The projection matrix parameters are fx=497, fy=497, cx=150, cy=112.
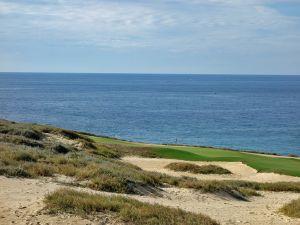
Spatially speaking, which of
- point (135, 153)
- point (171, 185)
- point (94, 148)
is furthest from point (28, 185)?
point (135, 153)

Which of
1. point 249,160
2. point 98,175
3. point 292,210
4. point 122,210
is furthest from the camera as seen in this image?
point 249,160

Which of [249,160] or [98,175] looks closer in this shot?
[98,175]

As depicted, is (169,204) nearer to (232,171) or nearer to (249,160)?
(232,171)

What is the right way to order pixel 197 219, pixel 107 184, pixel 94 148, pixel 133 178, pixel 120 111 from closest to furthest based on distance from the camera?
pixel 197 219
pixel 107 184
pixel 133 178
pixel 94 148
pixel 120 111

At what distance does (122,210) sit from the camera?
10.4 metres

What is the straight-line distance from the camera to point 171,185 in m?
18.2

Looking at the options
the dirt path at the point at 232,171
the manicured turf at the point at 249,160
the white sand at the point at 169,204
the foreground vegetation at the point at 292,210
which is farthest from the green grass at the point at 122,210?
the manicured turf at the point at 249,160

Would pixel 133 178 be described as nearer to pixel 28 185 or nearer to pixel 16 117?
pixel 28 185

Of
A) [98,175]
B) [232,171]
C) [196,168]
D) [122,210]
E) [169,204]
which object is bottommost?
[232,171]

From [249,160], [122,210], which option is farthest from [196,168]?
[122,210]

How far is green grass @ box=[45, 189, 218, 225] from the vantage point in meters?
10.2

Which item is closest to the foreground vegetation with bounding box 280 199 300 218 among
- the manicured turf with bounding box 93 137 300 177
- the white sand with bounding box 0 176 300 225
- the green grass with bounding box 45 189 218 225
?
the white sand with bounding box 0 176 300 225

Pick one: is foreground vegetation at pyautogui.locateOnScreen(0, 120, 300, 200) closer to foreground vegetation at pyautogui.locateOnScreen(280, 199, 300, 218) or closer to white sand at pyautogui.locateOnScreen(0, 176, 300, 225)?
white sand at pyautogui.locateOnScreen(0, 176, 300, 225)

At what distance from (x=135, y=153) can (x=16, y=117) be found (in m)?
51.8
